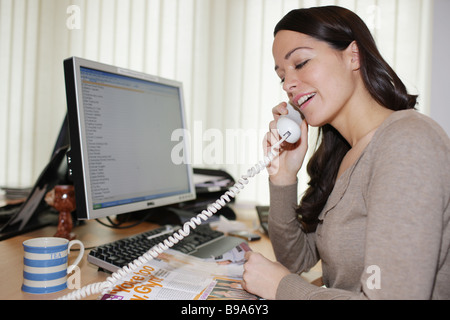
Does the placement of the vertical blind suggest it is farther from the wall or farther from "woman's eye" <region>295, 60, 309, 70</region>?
"woman's eye" <region>295, 60, 309, 70</region>

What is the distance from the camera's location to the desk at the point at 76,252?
0.70m

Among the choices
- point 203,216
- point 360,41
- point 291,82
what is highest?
point 360,41

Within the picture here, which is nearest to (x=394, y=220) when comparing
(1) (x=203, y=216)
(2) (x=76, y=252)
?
(1) (x=203, y=216)

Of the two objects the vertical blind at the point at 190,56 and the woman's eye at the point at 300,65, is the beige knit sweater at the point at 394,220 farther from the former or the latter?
the vertical blind at the point at 190,56

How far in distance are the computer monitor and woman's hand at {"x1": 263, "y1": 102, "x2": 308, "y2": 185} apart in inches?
14.0

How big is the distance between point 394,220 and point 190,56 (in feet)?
6.51

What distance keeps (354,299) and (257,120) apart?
1.63 meters

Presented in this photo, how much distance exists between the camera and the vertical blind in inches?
77.5

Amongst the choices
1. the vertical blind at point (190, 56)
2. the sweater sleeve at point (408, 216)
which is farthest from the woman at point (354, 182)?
the vertical blind at point (190, 56)

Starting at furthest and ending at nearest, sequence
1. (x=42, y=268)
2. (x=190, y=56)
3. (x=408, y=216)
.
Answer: (x=190, y=56)
(x=42, y=268)
(x=408, y=216)

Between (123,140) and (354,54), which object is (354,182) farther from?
(123,140)

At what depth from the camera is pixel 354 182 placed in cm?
77
